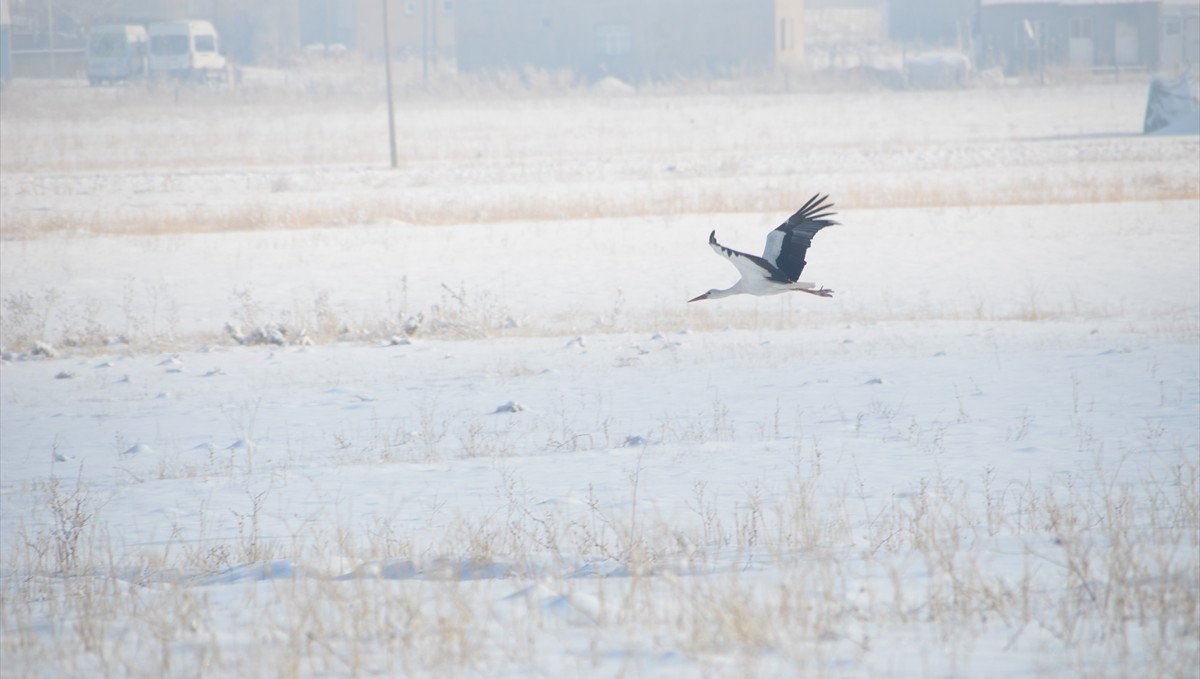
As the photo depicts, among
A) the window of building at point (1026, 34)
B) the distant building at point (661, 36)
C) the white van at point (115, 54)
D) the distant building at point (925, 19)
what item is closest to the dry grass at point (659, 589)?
the window of building at point (1026, 34)

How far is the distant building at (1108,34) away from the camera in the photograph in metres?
55.4

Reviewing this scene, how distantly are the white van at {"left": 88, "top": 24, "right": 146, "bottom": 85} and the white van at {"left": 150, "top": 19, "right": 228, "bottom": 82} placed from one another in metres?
0.86

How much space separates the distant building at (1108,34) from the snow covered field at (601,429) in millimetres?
29574

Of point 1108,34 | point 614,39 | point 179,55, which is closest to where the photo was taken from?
point 1108,34

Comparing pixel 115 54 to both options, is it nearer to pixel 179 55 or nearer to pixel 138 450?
pixel 179 55

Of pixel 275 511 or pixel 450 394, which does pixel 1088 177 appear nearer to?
pixel 450 394

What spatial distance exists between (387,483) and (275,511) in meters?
0.91

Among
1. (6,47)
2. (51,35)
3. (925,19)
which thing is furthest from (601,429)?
(925,19)

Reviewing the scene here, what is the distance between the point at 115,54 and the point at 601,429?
53543 millimetres

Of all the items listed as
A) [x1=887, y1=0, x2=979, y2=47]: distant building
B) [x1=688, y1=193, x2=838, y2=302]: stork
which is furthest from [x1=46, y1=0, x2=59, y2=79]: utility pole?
[x1=688, y1=193, x2=838, y2=302]: stork

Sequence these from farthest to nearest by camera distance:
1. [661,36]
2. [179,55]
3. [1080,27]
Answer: [661,36]
[179,55]
[1080,27]

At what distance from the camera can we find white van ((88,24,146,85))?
→ 56.8 metres

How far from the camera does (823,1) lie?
11206cm

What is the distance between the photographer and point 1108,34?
55844mm
